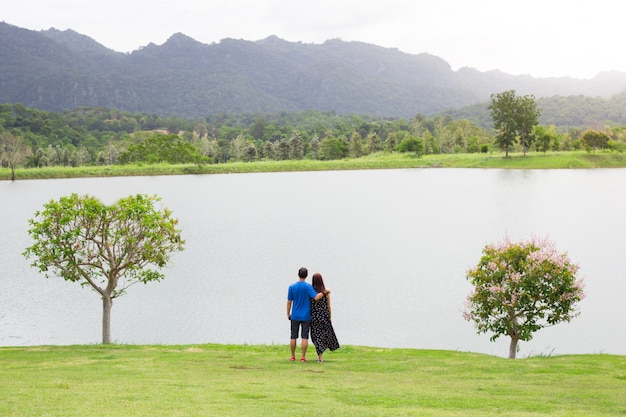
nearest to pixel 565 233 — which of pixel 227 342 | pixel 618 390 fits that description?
pixel 227 342

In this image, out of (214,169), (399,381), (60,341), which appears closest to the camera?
(399,381)

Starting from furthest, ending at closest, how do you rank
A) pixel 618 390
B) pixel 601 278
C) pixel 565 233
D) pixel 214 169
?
pixel 214 169 < pixel 565 233 < pixel 601 278 < pixel 618 390

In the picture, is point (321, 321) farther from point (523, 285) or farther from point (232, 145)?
point (232, 145)

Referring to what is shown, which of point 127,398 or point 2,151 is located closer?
point 127,398

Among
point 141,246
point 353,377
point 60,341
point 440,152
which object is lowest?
point 60,341

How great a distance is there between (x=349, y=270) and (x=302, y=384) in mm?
20333

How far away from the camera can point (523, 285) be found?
17016 millimetres

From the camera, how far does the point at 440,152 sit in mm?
139875

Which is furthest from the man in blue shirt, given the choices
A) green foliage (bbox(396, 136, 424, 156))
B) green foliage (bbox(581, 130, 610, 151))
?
green foliage (bbox(396, 136, 424, 156))

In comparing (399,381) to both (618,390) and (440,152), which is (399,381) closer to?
(618,390)

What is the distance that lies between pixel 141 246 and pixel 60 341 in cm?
509

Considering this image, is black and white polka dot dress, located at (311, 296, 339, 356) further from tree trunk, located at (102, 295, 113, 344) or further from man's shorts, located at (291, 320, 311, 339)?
tree trunk, located at (102, 295, 113, 344)

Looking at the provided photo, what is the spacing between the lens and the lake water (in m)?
21.8

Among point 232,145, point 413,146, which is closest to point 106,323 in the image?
point 413,146
